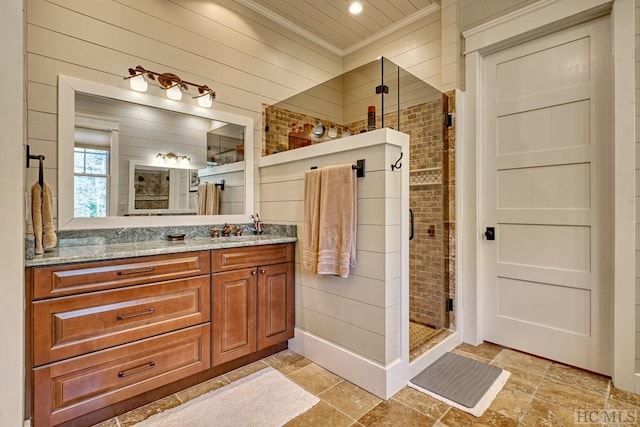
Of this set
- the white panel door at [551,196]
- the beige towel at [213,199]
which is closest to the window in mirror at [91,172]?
the beige towel at [213,199]

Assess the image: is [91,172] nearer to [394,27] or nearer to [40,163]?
[40,163]

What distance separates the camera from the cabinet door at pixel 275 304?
2324mm

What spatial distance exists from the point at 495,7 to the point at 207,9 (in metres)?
2.35

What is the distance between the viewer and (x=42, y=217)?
167 centimetres

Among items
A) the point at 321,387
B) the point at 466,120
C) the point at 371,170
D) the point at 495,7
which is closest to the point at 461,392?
the point at 321,387

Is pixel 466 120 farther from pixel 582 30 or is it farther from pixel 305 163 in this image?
pixel 305 163

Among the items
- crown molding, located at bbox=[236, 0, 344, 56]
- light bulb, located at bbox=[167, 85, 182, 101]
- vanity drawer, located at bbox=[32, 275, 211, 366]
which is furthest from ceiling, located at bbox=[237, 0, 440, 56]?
vanity drawer, located at bbox=[32, 275, 211, 366]

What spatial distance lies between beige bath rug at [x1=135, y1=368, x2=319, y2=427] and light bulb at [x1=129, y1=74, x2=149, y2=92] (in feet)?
6.97

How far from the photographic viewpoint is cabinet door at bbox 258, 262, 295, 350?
7.63 ft

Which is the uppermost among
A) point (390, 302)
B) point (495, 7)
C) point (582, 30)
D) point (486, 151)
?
point (495, 7)

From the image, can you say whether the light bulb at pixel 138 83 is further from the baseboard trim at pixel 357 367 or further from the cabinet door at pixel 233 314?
the baseboard trim at pixel 357 367

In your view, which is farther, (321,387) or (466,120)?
(466,120)

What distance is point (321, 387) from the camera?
6.66ft

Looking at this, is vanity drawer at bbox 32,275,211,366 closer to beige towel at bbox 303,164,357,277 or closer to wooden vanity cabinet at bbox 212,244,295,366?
wooden vanity cabinet at bbox 212,244,295,366
